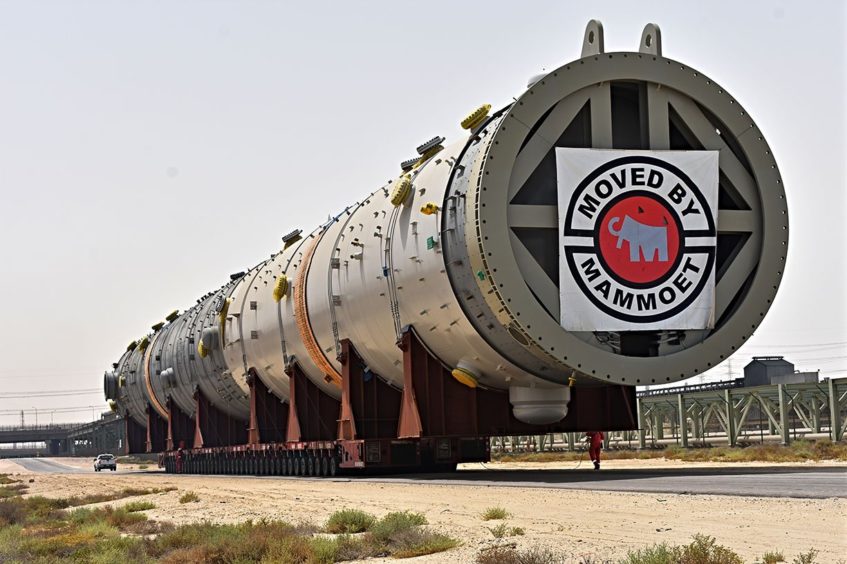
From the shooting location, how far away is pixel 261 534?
42.6 feet

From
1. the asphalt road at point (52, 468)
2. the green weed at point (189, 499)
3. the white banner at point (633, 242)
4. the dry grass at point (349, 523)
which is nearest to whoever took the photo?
the dry grass at point (349, 523)

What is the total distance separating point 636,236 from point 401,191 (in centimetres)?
598

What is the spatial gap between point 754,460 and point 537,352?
413 inches

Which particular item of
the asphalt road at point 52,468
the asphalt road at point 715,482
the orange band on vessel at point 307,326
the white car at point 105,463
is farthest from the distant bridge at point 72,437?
the asphalt road at point 715,482

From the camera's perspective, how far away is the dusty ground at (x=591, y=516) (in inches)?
424

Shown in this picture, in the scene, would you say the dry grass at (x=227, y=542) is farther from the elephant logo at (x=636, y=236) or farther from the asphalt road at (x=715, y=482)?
the elephant logo at (x=636, y=236)

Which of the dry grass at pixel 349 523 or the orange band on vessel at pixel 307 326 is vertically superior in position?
the orange band on vessel at pixel 307 326

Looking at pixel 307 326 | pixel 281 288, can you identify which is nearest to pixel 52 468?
pixel 281 288

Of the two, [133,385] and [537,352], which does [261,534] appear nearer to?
[537,352]

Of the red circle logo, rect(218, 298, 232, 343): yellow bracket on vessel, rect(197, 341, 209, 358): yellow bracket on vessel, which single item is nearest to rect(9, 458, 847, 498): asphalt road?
the red circle logo

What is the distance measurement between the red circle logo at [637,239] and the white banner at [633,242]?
0.7 inches

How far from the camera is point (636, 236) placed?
803 inches

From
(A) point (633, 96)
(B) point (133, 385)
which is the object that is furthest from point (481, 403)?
(B) point (133, 385)

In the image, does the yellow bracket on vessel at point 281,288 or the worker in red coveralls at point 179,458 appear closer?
the yellow bracket on vessel at point 281,288
